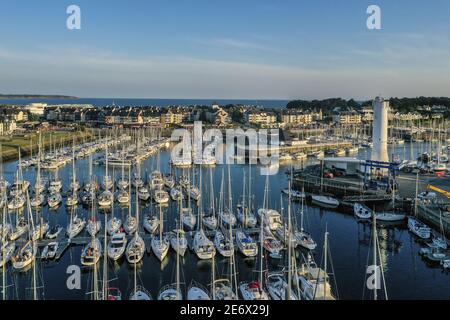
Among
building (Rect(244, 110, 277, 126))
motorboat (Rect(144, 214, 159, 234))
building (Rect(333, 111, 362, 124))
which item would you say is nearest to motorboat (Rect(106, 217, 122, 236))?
motorboat (Rect(144, 214, 159, 234))

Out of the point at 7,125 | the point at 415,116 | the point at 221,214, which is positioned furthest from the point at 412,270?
the point at 415,116

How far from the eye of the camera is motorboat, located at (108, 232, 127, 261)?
1122cm

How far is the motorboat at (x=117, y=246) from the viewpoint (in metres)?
11.2

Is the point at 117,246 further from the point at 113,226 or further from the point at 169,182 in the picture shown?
the point at 169,182

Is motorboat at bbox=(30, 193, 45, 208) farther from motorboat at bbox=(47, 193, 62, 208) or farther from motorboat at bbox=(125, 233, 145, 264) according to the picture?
motorboat at bbox=(125, 233, 145, 264)

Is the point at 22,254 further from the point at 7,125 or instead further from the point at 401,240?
the point at 7,125

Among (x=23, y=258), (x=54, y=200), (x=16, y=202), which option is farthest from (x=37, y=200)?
(x=23, y=258)

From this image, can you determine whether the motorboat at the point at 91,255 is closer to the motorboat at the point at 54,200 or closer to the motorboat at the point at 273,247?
the motorboat at the point at 273,247

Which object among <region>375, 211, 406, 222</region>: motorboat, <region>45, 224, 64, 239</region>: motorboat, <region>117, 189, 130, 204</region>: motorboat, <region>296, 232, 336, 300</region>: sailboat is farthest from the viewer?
<region>117, 189, 130, 204</region>: motorboat

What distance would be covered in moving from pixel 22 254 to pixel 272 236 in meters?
6.44

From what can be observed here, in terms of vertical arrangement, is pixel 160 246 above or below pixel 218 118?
below

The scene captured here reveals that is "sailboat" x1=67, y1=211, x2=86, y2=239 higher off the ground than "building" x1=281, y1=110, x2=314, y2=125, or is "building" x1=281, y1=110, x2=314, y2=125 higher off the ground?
"building" x1=281, y1=110, x2=314, y2=125

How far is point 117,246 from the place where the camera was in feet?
38.0
